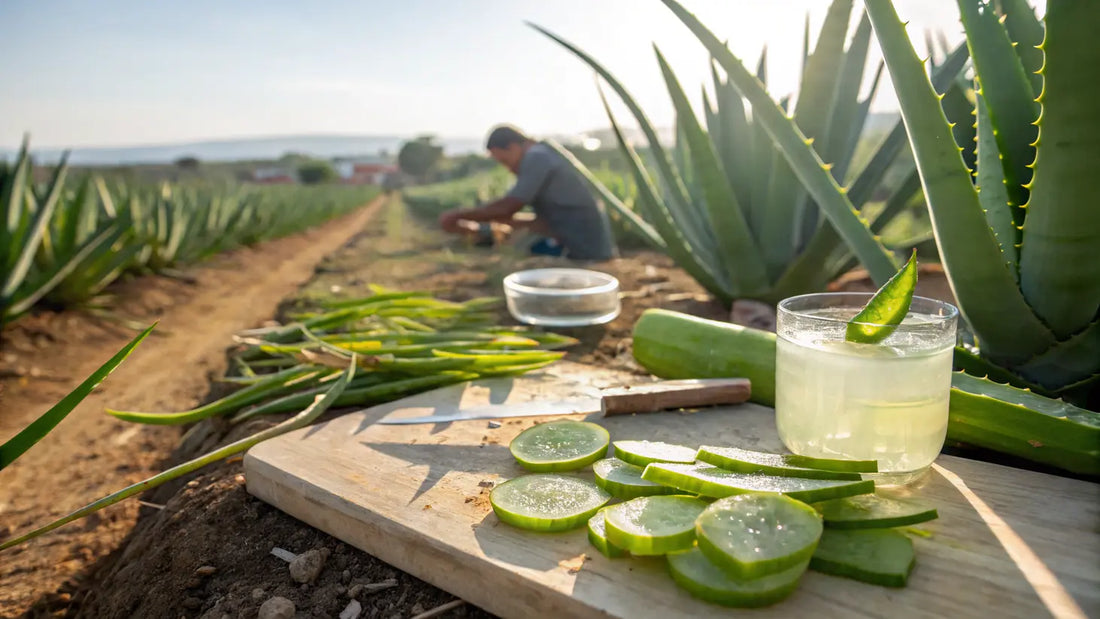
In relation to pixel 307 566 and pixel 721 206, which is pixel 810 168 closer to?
pixel 721 206

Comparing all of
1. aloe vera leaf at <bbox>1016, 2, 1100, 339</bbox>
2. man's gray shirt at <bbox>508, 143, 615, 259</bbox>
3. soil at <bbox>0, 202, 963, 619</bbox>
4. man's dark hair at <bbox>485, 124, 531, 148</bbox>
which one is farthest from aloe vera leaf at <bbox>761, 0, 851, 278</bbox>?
man's dark hair at <bbox>485, 124, 531, 148</bbox>

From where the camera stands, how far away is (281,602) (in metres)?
1.24

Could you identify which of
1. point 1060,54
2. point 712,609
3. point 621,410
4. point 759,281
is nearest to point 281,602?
point 712,609

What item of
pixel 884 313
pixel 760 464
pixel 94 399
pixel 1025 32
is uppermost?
pixel 1025 32

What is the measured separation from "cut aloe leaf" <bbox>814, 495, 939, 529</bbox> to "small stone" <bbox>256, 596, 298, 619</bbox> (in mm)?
974

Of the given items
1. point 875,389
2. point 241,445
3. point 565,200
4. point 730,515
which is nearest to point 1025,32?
point 875,389

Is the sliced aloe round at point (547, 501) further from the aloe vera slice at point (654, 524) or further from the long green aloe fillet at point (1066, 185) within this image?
the long green aloe fillet at point (1066, 185)

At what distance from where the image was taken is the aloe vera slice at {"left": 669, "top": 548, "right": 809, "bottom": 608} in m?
0.98

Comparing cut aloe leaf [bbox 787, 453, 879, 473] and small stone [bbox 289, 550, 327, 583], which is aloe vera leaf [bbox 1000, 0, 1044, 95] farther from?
small stone [bbox 289, 550, 327, 583]

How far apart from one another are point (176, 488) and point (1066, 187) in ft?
8.37

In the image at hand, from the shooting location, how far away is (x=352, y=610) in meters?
1.25

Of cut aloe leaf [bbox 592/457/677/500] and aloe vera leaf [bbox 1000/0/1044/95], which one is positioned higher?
aloe vera leaf [bbox 1000/0/1044/95]

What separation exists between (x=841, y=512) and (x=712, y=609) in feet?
1.05

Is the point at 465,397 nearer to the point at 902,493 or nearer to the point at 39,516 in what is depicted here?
the point at 902,493
